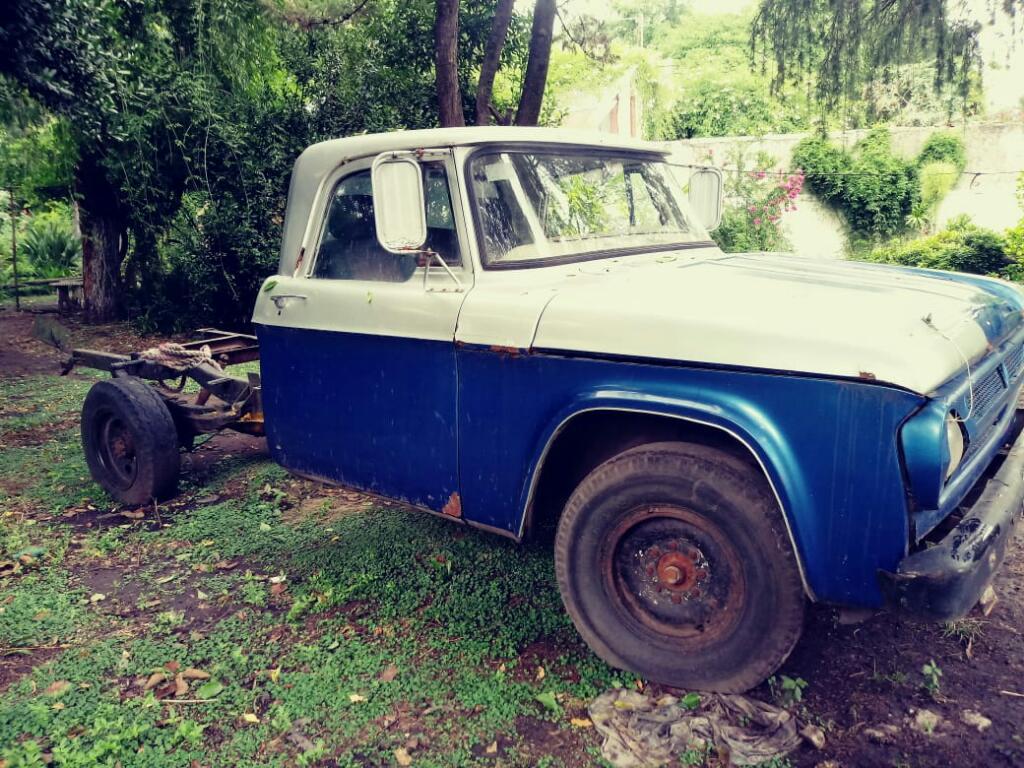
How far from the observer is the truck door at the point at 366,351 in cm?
334

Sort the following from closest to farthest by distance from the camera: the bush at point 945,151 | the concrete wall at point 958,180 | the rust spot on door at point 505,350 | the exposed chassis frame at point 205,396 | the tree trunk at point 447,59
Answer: the rust spot on door at point 505,350 → the exposed chassis frame at point 205,396 → the tree trunk at point 447,59 → the concrete wall at point 958,180 → the bush at point 945,151

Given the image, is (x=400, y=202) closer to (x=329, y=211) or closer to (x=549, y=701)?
(x=329, y=211)

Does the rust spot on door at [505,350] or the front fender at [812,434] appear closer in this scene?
the front fender at [812,434]

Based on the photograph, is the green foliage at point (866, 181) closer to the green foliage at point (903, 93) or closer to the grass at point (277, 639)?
the green foliage at point (903, 93)

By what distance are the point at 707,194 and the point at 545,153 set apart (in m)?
1.49

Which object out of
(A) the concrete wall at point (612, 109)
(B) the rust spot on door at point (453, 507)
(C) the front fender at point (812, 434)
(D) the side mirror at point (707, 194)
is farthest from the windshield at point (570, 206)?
(A) the concrete wall at point (612, 109)

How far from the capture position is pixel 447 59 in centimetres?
836

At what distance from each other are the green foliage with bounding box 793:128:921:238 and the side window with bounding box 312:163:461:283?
470 inches

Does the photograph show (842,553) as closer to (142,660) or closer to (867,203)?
(142,660)

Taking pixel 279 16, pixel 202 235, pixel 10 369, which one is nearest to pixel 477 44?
pixel 279 16

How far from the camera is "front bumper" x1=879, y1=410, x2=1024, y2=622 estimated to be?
234 centimetres

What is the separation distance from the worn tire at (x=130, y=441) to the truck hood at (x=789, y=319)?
2873 mm

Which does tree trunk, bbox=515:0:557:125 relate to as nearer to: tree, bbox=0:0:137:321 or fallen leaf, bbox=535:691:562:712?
tree, bbox=0:0:137:321

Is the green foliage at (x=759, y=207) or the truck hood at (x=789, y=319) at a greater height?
the green foliage at (x=759, y=207)
